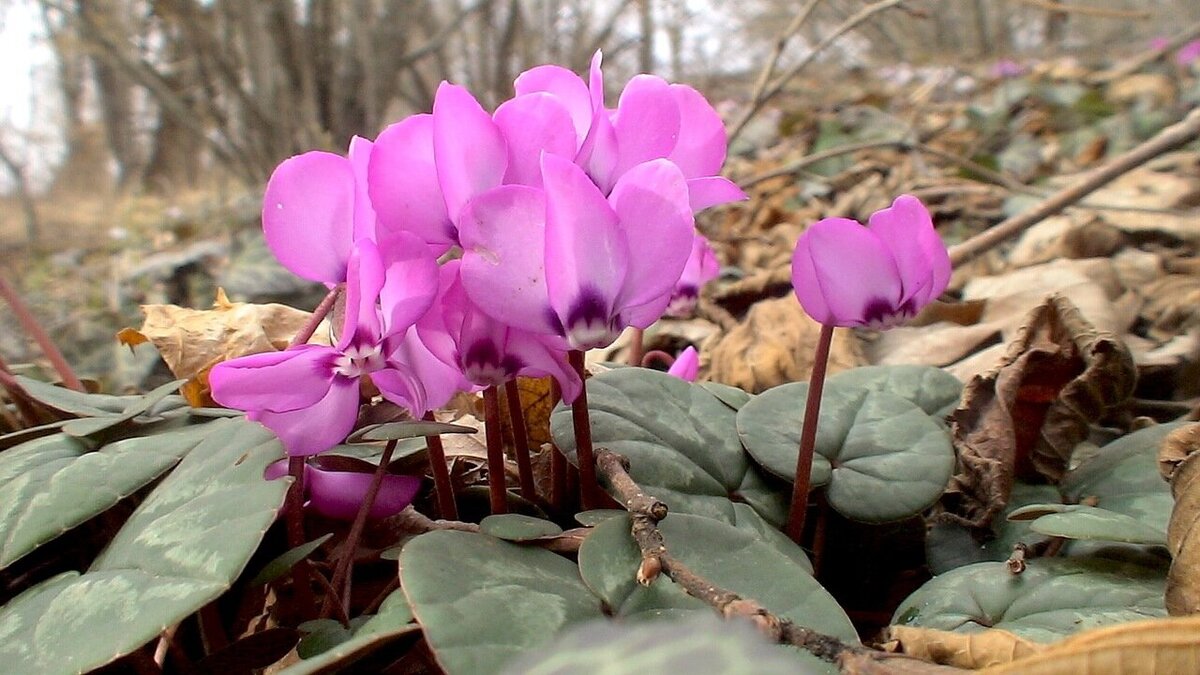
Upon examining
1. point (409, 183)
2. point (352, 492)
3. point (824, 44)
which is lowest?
point (352, 492)

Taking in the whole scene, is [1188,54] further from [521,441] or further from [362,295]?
[362,295]

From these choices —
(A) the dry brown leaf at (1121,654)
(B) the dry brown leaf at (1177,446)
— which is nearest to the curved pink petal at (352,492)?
(A) the dry brown leaf at (1121,654)

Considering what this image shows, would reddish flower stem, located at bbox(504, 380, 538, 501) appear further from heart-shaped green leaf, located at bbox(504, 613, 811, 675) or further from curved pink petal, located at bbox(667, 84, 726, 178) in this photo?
heart-shaped green leaf, located at bbox(504, 613, 811, 675)

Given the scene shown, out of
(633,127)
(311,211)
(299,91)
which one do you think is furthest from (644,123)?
(299,91)

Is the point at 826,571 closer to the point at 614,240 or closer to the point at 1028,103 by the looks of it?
the point at 614,240

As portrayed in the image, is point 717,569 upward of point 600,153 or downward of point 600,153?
downward

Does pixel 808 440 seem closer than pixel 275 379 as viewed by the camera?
No
